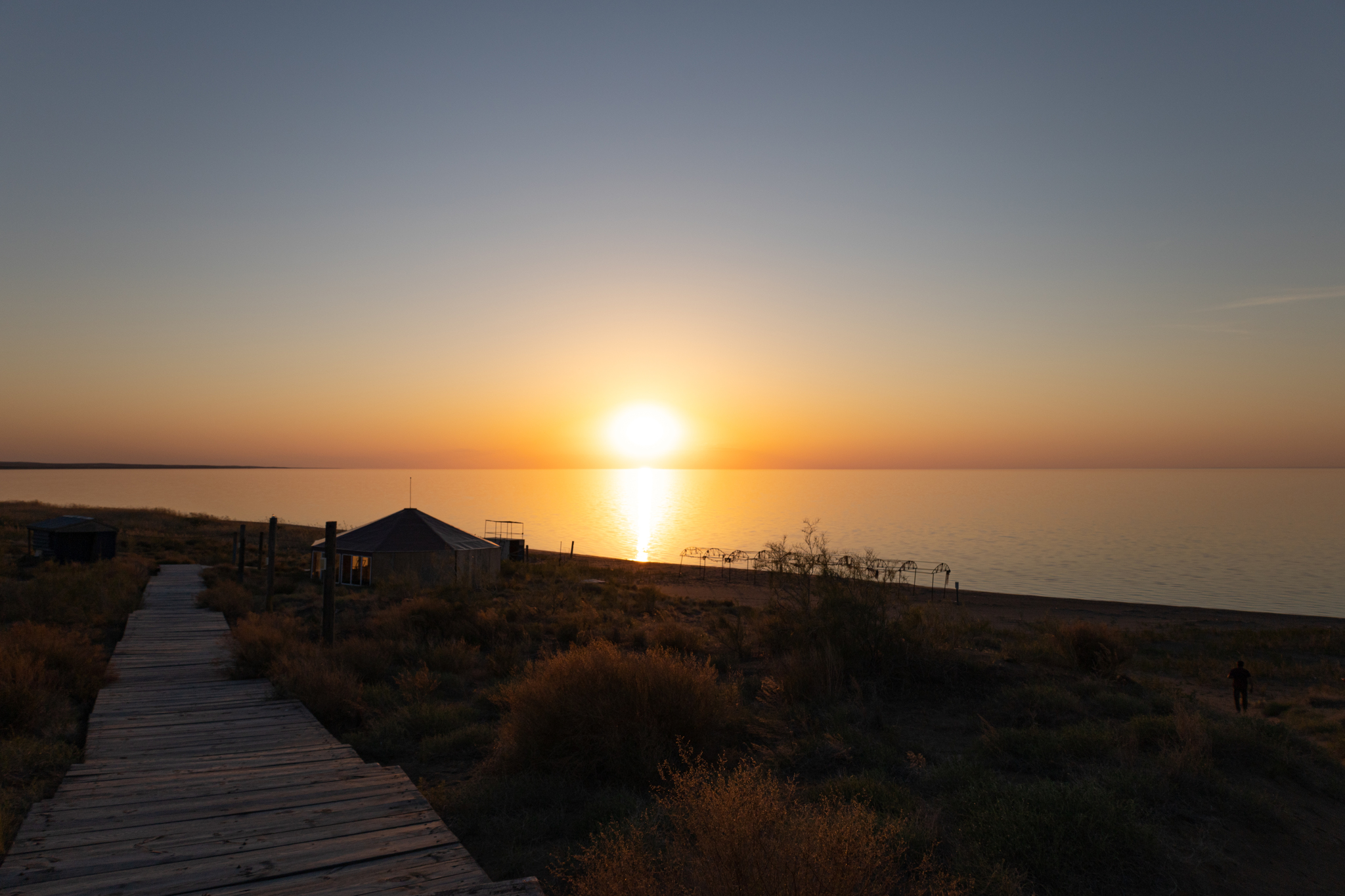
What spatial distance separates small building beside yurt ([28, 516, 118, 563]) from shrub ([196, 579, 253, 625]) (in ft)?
33.8

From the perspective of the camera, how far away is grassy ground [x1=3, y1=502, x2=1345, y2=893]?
451 cm

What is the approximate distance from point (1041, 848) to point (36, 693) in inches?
382

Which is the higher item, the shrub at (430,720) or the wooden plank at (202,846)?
the wooden plank at (202,846)

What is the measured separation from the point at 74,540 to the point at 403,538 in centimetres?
1061

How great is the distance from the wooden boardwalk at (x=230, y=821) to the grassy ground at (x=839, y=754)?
2.40ft

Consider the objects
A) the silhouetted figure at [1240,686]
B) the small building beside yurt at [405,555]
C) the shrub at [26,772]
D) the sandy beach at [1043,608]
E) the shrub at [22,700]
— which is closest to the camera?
the shrub at [26,772]

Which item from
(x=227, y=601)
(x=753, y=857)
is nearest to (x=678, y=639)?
(x=753, y=857)

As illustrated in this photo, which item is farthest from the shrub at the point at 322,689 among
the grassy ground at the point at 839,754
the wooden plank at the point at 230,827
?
the wooden plank at the point at 230,827

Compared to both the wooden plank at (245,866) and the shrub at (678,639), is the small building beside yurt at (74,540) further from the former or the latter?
the wooden plank at (245,866)

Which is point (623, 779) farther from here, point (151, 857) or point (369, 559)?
point (369, 559)

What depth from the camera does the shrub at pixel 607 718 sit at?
681 centimetres

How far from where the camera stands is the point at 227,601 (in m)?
17.0

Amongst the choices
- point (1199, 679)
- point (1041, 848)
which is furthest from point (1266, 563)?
point (1041, 848)

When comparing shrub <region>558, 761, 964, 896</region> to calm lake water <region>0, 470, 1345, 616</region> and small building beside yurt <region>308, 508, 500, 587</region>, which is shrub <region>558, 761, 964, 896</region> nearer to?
small building beside yurt <region>308, 508, 500, 587</region>
